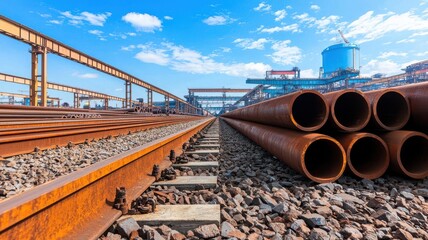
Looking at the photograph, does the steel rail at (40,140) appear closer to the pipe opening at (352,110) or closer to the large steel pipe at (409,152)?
the pipe opening at (352,110)

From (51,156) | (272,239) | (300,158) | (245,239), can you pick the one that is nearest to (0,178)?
(51,156)

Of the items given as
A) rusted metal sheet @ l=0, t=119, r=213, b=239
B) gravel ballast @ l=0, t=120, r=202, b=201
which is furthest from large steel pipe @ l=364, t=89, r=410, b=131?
gravel ballast @ l=0, t=120, r=202, b=201

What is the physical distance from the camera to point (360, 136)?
3295mm

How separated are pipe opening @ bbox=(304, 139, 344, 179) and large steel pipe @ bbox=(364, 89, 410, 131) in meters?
0.69

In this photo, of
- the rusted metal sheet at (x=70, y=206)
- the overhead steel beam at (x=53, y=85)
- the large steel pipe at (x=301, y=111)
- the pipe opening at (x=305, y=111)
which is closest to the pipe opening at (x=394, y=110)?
the large steel pipe at (x=301, y=111)

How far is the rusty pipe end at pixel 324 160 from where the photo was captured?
3.12 metres

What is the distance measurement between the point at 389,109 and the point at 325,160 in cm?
136

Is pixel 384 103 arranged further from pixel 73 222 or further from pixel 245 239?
pixel 73 222

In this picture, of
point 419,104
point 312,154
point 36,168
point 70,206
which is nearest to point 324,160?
point 312,154

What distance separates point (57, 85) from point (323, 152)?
145 ft

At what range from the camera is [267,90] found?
210 feet

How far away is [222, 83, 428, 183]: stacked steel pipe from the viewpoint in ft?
10.8

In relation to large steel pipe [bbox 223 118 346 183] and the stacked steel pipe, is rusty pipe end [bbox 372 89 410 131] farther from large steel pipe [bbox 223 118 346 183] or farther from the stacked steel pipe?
large steel pipe [bbox 223 118 346 183]

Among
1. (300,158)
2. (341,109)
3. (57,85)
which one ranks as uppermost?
(57,85)
